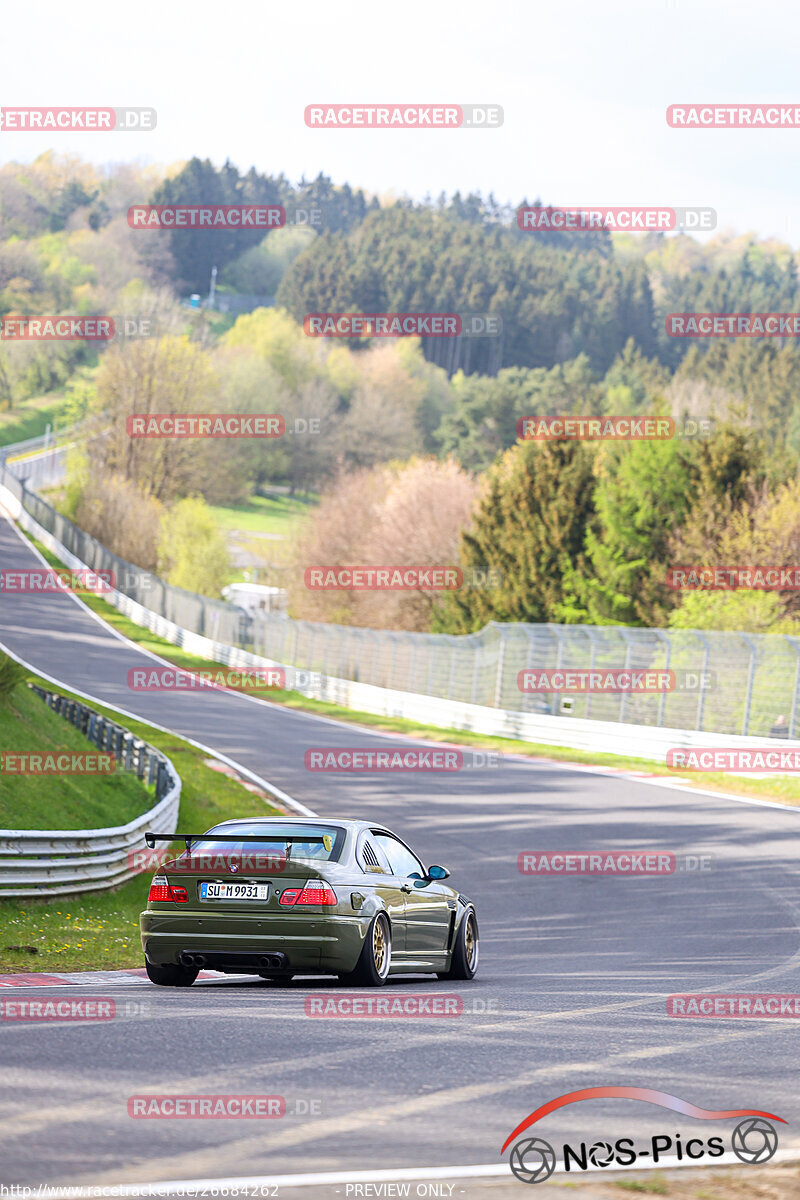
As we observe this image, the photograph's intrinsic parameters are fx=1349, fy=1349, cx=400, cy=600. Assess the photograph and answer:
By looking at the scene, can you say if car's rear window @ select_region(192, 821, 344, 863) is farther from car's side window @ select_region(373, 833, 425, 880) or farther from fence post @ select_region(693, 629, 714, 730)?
fence post @ select_region(693, 629, 714, 730)

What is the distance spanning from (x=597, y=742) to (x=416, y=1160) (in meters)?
27.9

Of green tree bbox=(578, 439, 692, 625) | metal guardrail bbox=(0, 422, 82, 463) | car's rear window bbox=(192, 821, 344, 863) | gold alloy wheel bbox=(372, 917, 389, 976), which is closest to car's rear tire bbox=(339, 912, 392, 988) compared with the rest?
gold alloy wheel bbox=(372, 917, 389, 976)

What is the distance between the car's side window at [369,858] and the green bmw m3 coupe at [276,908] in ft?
0.03

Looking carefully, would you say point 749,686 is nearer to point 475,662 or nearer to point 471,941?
point 475,662

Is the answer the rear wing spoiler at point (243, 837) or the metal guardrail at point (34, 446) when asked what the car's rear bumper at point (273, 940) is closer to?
the rear wing spoiler at point (243, 837)

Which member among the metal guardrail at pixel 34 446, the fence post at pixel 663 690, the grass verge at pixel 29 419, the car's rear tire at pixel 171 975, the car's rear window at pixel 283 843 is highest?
the grass verge at pixel 29 419

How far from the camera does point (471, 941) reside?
36.6 feet

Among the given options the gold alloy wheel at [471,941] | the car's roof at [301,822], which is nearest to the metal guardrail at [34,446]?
the gold alloy wheel at [471,941]

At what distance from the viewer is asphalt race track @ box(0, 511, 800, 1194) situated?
4.85m

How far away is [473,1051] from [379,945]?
9.64 ft

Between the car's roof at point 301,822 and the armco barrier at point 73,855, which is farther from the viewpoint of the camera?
the armco barrier at point 73,855

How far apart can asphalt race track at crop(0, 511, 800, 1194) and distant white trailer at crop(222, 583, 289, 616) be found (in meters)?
54.1

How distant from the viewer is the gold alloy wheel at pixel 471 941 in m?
11.0

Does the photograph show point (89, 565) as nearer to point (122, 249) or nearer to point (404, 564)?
point (404, 564)
